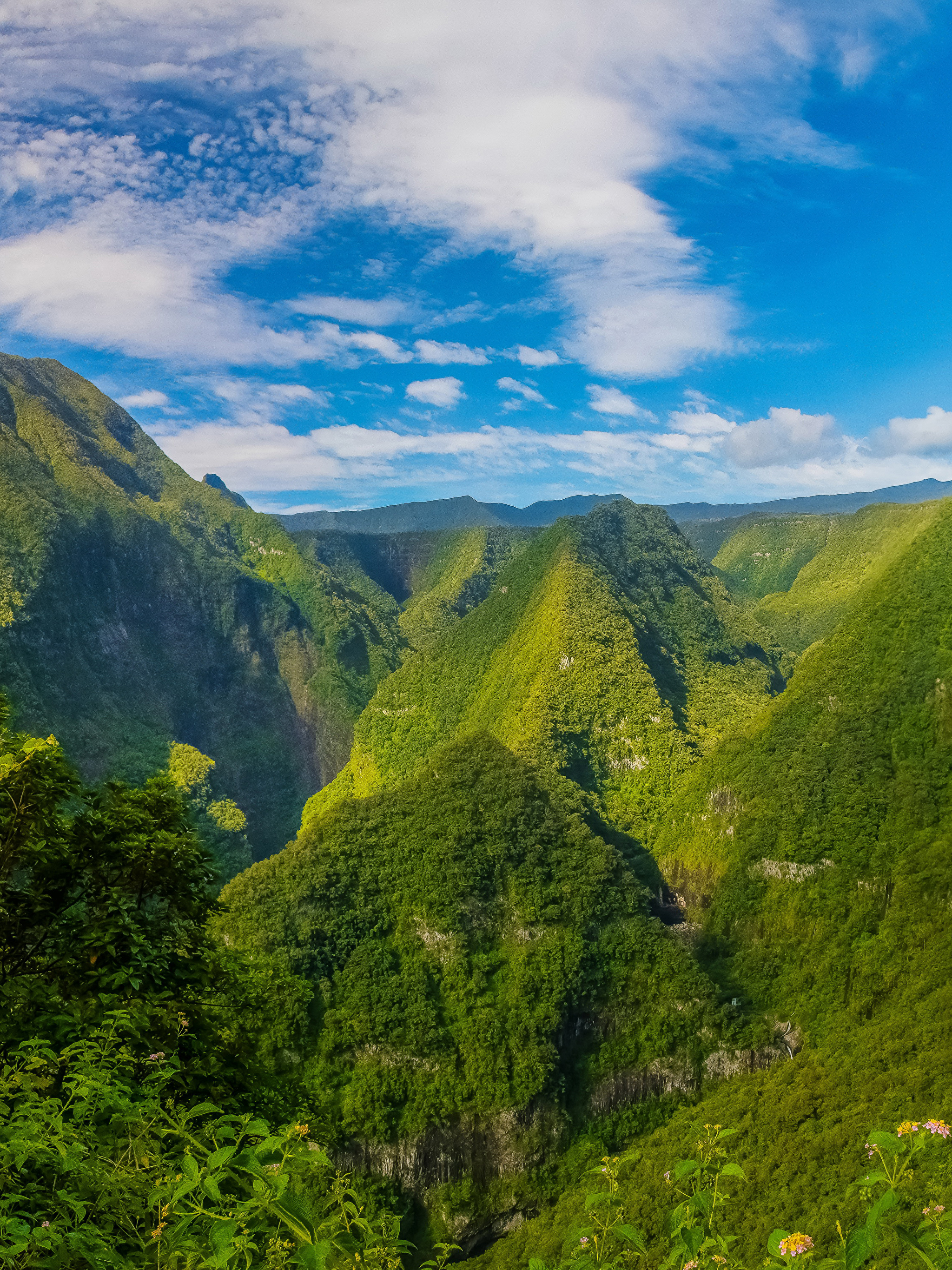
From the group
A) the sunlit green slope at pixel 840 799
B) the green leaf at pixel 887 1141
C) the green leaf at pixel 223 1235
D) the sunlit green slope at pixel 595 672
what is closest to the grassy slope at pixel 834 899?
the sunlit green slope at pixel 840 799

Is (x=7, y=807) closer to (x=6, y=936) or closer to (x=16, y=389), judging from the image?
(x=6, y=936)

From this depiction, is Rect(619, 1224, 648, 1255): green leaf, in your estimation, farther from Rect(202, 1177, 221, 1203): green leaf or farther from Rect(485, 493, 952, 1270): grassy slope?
Rect(485, 493, 952, 1270): grassy slope

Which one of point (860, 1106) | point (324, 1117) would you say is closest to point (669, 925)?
point (860, 1106)

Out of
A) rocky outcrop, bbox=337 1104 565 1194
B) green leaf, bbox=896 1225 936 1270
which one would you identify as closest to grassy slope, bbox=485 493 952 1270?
rocky outcrop, bbox=337 1104 565 1194

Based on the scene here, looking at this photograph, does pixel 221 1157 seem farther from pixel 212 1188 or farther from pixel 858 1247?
pixel 858 1247

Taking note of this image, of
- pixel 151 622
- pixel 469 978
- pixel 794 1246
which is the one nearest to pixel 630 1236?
pixel 794 1246

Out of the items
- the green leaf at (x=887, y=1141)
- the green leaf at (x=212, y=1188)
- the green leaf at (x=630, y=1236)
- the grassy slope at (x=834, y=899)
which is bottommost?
the grassy slope at (x=834, y=899)

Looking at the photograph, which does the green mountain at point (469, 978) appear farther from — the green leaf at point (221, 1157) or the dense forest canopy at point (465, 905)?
the green leaf at point (221, 1157)
